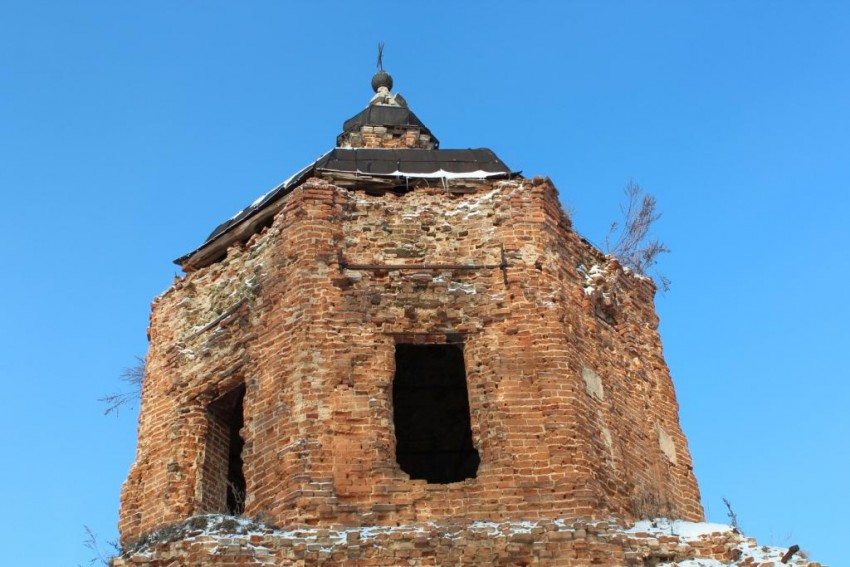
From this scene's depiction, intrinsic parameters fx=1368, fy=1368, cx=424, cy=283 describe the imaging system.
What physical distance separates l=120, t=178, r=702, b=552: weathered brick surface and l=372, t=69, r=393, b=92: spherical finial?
5.05 m

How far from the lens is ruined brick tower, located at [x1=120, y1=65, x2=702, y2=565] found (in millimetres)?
10672

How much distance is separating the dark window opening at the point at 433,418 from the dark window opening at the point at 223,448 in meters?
2.44

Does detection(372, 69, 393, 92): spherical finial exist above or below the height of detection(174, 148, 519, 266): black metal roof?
above

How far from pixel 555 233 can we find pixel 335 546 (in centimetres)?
391

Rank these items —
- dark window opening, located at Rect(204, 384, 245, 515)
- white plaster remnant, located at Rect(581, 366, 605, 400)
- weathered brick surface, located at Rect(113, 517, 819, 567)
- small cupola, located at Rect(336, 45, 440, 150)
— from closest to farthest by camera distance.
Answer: weathered brick surface, located at Rect(113, 517, 819, 567)
white plaster remnant, located at Rect(581, 366, 605, 400)
dark window opening, located at Rect(204, 384, 245, 515)
small cupola, located at Rect(336, 45, 440, 150)

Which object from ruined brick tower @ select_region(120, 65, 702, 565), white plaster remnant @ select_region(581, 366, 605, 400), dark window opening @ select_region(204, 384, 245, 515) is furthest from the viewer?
dark window opening @ select_region(204, 384, 245, 515)

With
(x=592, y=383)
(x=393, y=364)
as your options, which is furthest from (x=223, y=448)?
(x=592, y=383)

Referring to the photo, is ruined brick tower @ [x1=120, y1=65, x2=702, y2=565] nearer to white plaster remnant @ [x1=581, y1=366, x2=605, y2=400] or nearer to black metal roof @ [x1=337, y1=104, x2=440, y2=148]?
white plaster remnant @ [x1=581, y1=366, x2=605, y2=400]

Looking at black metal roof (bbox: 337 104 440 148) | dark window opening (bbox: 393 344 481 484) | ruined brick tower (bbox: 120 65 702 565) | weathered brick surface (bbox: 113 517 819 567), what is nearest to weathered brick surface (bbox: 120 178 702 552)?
ruined brick tower (bbox: 120 65 702 565)

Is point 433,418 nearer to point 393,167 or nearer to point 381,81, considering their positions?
point 393,167

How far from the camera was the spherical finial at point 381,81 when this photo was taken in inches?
691

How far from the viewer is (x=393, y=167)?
1316 cm

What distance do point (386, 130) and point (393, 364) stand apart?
4885 mm

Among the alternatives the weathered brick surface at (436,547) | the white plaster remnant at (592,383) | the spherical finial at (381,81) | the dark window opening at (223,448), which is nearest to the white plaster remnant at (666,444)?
the white plaster remnant at (592,383)
